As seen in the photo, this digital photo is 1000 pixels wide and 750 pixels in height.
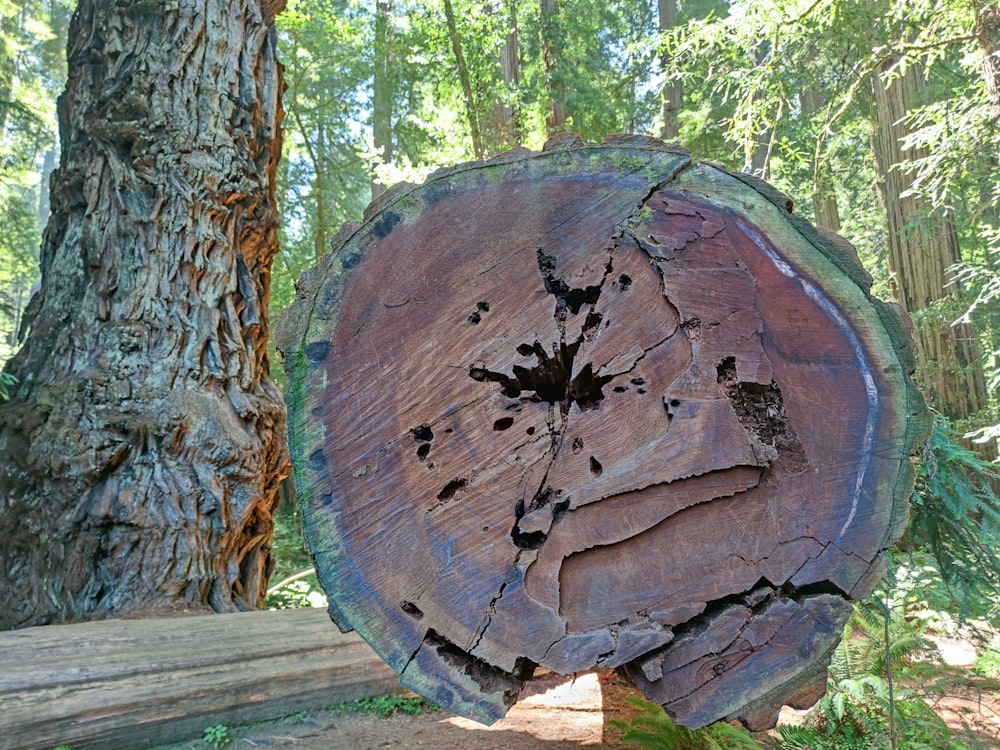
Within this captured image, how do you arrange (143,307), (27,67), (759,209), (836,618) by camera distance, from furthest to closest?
(27,67)
(143,307)
(759,209)
(836,618)

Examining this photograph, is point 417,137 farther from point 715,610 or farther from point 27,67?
point 715,610

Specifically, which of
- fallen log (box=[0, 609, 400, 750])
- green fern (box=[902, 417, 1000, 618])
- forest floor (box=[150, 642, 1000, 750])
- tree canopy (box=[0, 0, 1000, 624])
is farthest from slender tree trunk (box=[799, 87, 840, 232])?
fallen log (box=[0, 609, 400, 750])

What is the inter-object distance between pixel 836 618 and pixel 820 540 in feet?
0.60

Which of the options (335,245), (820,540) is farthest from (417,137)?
(820,540)

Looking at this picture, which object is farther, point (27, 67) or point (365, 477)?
point (27, 67)

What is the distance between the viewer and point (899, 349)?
5.52 feet

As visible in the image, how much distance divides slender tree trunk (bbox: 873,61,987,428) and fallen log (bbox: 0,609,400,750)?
5041 mm

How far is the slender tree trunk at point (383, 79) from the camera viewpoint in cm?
868

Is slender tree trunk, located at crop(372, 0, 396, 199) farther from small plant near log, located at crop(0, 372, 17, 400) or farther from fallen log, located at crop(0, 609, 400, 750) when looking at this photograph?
fallen log, located at crop(0, 609, 400, 750)

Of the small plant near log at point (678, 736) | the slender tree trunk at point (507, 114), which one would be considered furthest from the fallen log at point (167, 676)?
the slender tree trunk at point (507, 114)

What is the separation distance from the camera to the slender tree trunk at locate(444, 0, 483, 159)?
23.7 ft

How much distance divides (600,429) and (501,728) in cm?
178

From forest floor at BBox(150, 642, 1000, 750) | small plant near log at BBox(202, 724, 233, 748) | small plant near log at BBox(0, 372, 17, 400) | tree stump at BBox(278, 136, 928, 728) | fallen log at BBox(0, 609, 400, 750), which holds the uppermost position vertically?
small plant near log at BBox(0, 372, 17, 400)

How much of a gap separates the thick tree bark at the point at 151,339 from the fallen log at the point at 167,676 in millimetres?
577
